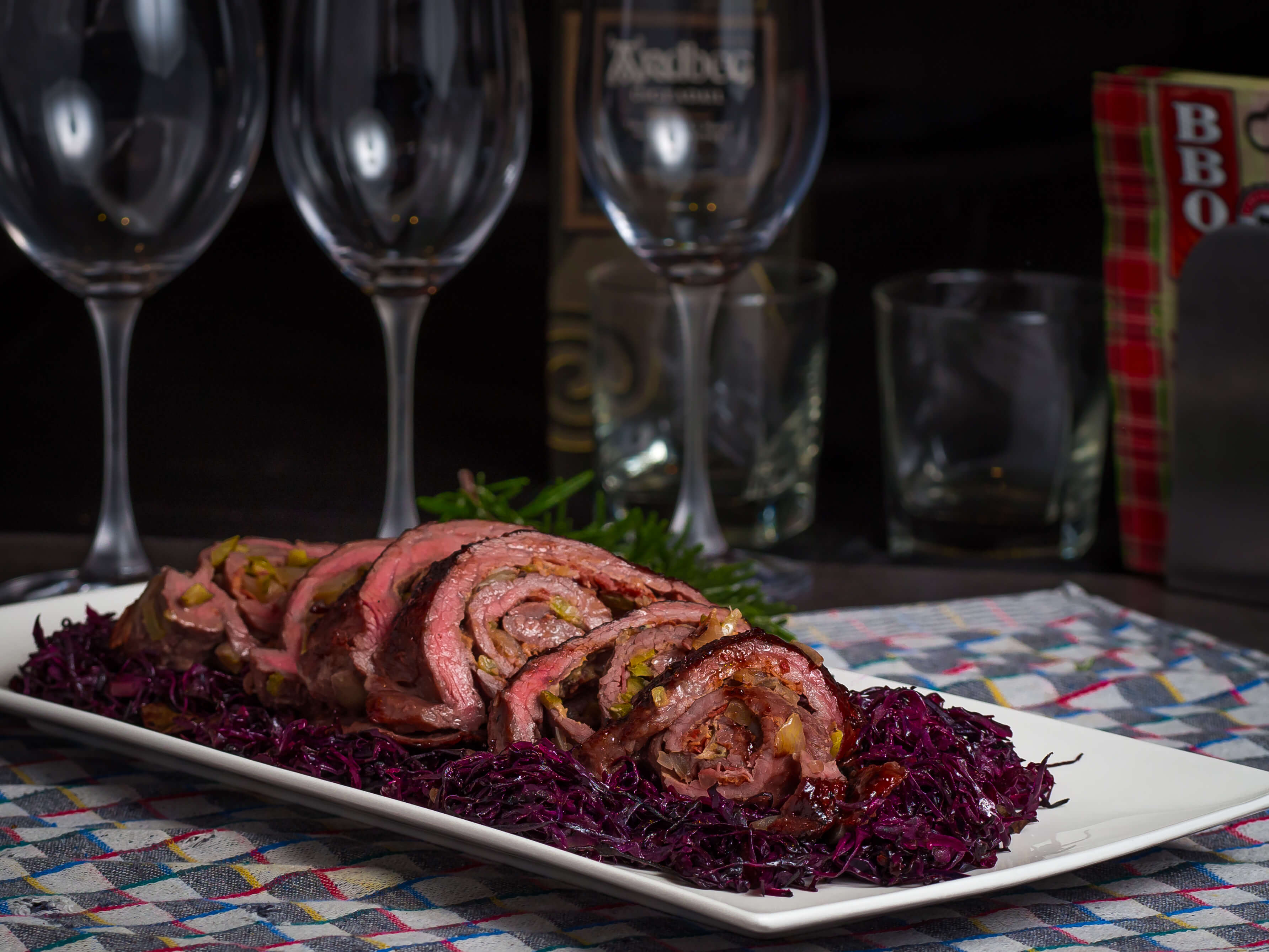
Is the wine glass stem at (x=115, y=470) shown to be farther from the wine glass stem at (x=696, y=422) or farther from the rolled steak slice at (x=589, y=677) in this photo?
the rolled steak slice at (x=589, y=677)

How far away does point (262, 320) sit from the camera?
324 cm

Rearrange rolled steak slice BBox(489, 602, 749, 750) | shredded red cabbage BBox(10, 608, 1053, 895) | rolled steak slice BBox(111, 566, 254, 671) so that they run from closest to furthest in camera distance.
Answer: shredded red cabbage BBox(10, 608, 1053, 895), rolled steak slice BBox(489, 602, 749, 750), rolled steak slice BBox(111, 566, 254, 671)

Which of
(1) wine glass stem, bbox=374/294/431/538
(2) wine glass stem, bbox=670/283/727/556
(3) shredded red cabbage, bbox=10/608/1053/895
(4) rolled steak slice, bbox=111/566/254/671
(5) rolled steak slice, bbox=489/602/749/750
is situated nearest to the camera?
(3) shredded red cabbage, bbox=10/608/1053/895

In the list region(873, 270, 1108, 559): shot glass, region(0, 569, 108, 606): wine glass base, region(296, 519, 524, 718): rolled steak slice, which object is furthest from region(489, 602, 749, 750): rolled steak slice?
region(873, 270, 1108, 559): shot glass

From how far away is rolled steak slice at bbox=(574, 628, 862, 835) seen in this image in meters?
1.18

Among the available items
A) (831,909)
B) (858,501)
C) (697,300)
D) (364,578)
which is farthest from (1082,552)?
(831,909)

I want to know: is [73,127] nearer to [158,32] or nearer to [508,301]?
[158,32]

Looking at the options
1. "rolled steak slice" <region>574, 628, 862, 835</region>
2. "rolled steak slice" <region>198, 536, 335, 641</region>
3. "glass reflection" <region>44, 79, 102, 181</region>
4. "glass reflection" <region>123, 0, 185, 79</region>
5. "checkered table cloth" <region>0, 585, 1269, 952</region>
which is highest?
"glass reflection" <region>123, 0, 185, 79</region>

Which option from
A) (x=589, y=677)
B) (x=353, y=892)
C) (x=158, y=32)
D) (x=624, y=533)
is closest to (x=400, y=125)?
(x=158, y=32)

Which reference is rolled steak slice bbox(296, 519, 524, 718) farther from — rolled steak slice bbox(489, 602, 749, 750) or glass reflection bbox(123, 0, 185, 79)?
glass reflection bbox(123, 0, 185, 79)

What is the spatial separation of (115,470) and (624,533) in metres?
0.70

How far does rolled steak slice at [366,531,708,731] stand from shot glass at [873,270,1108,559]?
1082 millimetres

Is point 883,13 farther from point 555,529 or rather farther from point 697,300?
point 555,529

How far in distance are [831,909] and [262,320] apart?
244 centimetres
